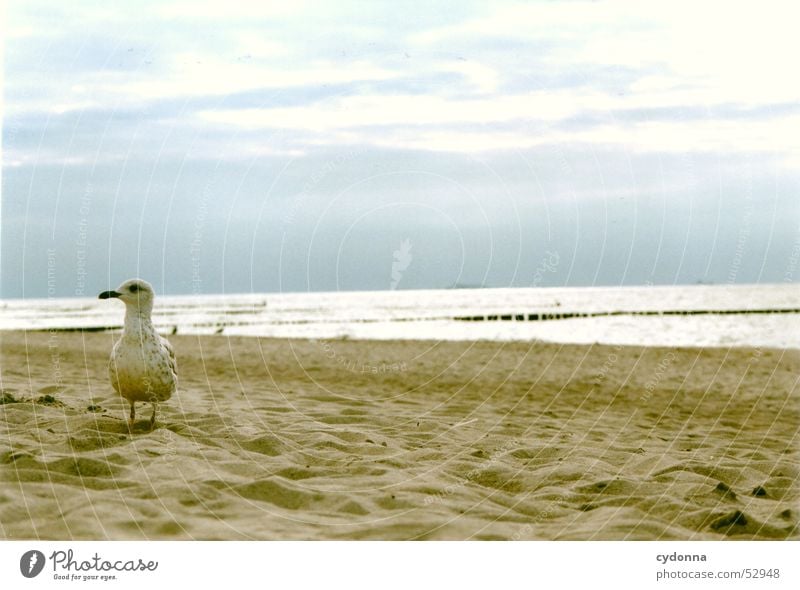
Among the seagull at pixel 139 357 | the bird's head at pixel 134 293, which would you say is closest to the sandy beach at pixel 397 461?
the seagull at pixel 139 357

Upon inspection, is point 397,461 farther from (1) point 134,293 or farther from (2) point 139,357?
(1) point 134,293

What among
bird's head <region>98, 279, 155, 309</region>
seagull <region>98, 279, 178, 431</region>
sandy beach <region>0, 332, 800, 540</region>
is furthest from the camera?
bird's head <region>98, 279, 155, 309</region>

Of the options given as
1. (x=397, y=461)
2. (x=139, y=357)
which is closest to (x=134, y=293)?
(x=139, y=357)

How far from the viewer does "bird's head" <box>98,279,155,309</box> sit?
6832 mm

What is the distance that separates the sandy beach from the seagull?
0.38 metres

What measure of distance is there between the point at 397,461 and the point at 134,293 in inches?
105

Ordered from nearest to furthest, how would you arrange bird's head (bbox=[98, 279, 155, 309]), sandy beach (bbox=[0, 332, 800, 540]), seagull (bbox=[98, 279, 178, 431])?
sandy beach (bbox=[0, 332, 800, 540]), seagull (bbox=[98, 279, 178, 431]), bird's head (bbox=[98, 279, 155, 309])

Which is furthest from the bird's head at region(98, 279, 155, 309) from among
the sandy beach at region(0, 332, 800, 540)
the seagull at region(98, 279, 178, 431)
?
the sandy beach at region(0, 332, 800, 540)

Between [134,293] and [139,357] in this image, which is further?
[134,293]

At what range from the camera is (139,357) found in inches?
263

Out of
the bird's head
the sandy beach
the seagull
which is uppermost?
the bird's head

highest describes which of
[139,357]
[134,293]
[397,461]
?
[134,293]

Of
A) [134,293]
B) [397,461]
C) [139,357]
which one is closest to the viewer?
[397,461]

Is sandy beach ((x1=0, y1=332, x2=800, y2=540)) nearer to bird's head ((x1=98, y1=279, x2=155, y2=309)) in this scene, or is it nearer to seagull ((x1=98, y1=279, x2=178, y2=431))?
seagull ((x1=98, y1=279, x2=178, y2=431))
